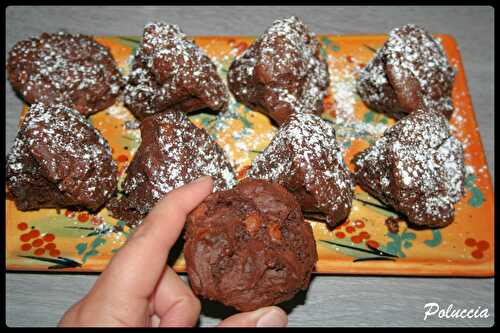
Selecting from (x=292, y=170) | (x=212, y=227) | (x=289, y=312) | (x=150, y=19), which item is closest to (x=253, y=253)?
(x=212, y=227)

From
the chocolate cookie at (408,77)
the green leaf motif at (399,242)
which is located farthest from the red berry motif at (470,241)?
the chocolate cookie at (408,77)

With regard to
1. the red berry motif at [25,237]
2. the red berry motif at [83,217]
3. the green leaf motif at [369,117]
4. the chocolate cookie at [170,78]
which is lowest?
the red berry motif at [25,237]

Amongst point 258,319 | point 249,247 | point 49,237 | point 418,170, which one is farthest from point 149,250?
point 418,170

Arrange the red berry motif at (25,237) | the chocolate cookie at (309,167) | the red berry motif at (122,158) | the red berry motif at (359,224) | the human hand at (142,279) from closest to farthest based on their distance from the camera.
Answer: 1. the human hand at (142,279)
2. the chocolate cookie at (309,167)
3. the red berry motif at (25,237)
4. the red berry motif at (359,224)
5. the red berry motif at (122,158)

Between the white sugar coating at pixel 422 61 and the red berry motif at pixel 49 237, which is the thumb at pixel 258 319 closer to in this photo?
the red berry motif at pixel 49 237

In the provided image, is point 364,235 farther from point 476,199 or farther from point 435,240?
point 476,199

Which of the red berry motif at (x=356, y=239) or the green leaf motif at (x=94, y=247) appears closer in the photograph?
the green leaf motif at (x=94, y=247)

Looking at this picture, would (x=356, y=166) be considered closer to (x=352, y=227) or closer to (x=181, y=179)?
(x=352, y=227)

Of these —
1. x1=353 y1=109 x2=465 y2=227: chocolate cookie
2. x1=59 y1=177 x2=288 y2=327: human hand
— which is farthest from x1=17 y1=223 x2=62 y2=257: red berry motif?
x1=353 y1=109 x2=465 y2=227: chocolate cookie
